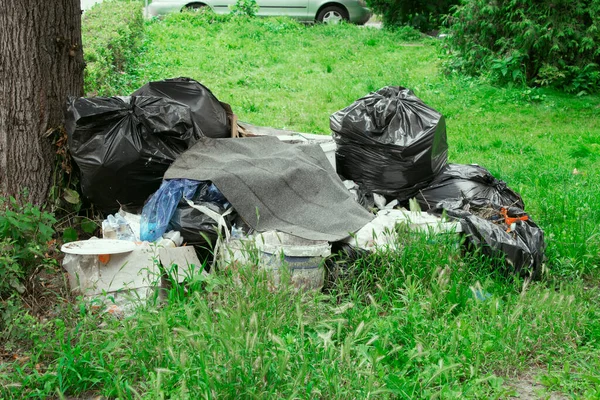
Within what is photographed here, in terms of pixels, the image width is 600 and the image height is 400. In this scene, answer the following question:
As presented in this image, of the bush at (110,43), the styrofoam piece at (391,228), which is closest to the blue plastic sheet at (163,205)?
the styrofoam piece at (391,228)

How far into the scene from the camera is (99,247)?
366cm

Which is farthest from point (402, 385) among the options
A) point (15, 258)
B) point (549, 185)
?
point (549, 185)

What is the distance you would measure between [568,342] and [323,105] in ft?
18.4

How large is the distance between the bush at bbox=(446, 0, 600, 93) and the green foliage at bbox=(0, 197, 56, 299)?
24.4ft

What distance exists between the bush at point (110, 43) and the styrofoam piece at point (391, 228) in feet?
10.2

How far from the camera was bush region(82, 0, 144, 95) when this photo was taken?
6999 millimetres

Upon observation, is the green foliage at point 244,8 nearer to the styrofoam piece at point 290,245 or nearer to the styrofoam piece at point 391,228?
the styrofoam piece at point 391,228

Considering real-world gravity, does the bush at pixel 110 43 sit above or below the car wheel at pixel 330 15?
above

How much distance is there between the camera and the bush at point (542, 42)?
9266 millimetres

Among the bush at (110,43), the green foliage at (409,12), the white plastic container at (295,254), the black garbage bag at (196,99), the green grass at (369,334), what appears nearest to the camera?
the green grass at (369,334)

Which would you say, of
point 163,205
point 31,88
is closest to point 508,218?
point 163,205

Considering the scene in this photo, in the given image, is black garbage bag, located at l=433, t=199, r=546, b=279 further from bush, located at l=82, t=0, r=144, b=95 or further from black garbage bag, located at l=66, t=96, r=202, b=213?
bush, located at l=82, t=0, r=144, b=95

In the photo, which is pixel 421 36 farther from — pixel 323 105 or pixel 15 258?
pixel 15 258

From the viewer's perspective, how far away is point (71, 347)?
3.11 m
